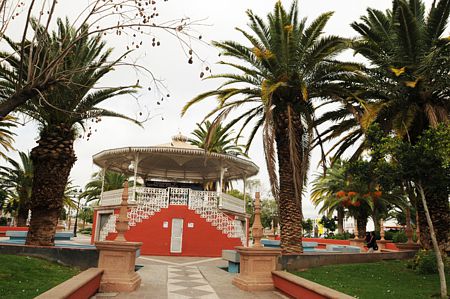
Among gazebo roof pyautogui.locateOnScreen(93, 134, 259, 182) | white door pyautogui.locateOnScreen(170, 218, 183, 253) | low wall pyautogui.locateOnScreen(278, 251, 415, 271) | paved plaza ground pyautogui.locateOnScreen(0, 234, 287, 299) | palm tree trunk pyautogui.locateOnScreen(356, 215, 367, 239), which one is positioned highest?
gazebo roof pyautogui.locateOnScreen(93, 134, 259, 182)

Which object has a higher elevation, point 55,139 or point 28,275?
point 55,139

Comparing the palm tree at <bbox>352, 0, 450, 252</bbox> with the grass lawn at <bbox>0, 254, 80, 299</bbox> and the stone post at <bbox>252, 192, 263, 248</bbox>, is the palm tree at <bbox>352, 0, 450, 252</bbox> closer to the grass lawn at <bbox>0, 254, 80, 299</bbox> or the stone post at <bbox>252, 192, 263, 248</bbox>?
the stone post at <bbox>252, 192, 263, 248</bbox>

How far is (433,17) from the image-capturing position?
38.5 ft

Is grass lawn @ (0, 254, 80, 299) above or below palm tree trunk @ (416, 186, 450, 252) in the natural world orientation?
below

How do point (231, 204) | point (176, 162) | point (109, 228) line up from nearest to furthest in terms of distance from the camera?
point (109, 228) < point (231, 204) < point (176, 162)

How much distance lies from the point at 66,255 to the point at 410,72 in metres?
12.4

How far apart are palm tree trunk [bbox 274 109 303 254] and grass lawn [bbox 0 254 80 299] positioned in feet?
22.3

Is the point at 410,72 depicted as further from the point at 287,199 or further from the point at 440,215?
the point at 287,199

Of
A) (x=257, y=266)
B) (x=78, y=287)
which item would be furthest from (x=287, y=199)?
(x=78, y=287)

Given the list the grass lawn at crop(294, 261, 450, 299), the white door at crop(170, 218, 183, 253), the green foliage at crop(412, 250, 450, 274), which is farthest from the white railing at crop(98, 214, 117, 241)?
the green foliage at crop(412, 250, 450, 274)

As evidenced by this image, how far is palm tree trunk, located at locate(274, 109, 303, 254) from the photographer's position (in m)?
12.4

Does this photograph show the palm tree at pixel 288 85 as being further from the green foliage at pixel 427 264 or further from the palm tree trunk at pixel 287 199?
the green foliage at pixel 427 264

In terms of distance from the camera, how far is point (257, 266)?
995 centimetres

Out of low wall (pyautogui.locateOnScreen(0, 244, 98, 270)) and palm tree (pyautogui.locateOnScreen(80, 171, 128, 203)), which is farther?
palm tree (pyautogui.locateOnScreen(80, 171, 128, 203))
